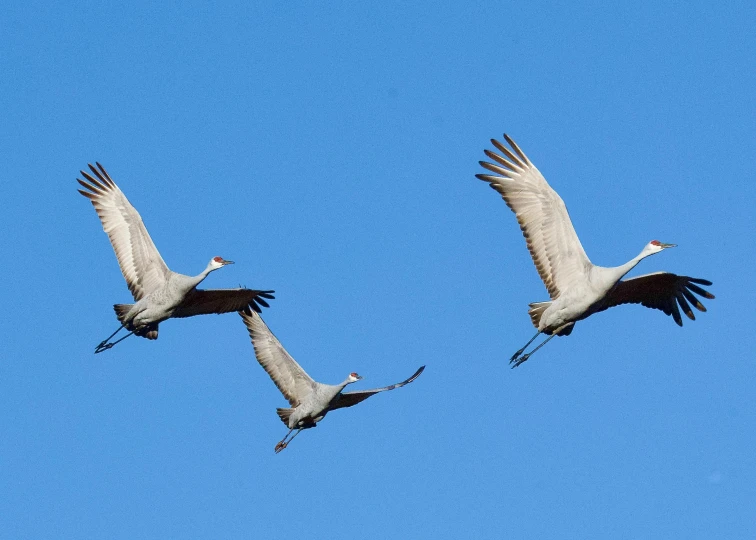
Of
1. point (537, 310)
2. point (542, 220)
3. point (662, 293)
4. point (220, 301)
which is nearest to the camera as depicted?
point (542, 220)

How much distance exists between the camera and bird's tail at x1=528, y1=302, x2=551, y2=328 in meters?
22.7

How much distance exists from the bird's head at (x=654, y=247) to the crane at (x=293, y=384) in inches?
201

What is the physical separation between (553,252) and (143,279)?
300 inches

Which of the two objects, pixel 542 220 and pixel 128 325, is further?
pixel 128 325

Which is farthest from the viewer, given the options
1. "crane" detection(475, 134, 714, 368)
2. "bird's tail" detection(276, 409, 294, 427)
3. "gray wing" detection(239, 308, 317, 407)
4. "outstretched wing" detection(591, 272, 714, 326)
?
"bird's tail" detection(276, 409, 294, 427)

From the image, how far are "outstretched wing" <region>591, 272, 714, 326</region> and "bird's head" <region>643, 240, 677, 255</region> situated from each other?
39cm

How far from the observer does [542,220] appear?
73.1 feet

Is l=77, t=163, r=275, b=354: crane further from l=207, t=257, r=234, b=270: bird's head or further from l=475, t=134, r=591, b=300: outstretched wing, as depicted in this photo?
l=475, t=134, r=591, b=300: outstretched wing

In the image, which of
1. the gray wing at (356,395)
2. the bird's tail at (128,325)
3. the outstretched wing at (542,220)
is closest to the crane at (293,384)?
the gray wing at (356,395)

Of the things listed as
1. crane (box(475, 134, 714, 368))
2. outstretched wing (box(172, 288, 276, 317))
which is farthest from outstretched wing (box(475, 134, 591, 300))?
outstretched wing (box(172, 288, 276, 317))

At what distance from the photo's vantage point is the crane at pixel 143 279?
24.5 m

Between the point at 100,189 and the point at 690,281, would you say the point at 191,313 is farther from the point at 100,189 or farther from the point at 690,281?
the point at 690,281

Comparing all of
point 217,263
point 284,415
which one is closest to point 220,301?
point 217,263

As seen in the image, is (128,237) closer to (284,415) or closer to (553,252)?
(284,415)
